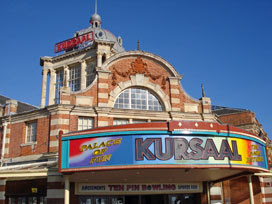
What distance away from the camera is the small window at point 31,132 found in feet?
75.1

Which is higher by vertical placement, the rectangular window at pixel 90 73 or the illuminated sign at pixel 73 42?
the illuminated sign at pixel 73 42

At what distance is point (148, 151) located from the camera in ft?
49.2

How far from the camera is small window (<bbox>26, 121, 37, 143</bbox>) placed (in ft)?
75.1

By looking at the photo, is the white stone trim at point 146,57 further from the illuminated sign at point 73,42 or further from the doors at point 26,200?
the illuminated sign at point 73,42

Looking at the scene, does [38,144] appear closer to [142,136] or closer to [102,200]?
[102,200]

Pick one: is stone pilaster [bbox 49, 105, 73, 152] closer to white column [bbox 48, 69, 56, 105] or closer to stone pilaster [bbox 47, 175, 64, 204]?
stone pilaster [bbox 47, 175, 64, 204]

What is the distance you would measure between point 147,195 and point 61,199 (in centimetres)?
564

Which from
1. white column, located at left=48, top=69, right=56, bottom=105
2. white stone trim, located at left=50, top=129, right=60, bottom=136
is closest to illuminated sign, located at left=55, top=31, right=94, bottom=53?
white column, located at left=48, top=69, right=56, bottom=105

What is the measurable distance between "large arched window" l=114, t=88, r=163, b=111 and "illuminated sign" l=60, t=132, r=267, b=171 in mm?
8113

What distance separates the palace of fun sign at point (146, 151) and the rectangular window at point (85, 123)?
5925mm

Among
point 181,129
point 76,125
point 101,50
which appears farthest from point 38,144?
point 101,50

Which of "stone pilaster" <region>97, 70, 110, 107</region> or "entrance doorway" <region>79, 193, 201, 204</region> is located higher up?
"stone pilaster" <region>97, 70, 110, 107</region>

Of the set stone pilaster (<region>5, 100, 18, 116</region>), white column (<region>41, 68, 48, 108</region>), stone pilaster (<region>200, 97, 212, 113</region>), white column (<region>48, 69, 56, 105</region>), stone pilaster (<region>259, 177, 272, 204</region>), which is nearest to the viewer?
stone pilaster (<region>5, 100, 18, 116</region>)

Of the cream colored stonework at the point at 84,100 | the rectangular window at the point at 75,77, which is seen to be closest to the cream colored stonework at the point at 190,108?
the cream colored stonework at the point at 84,100
